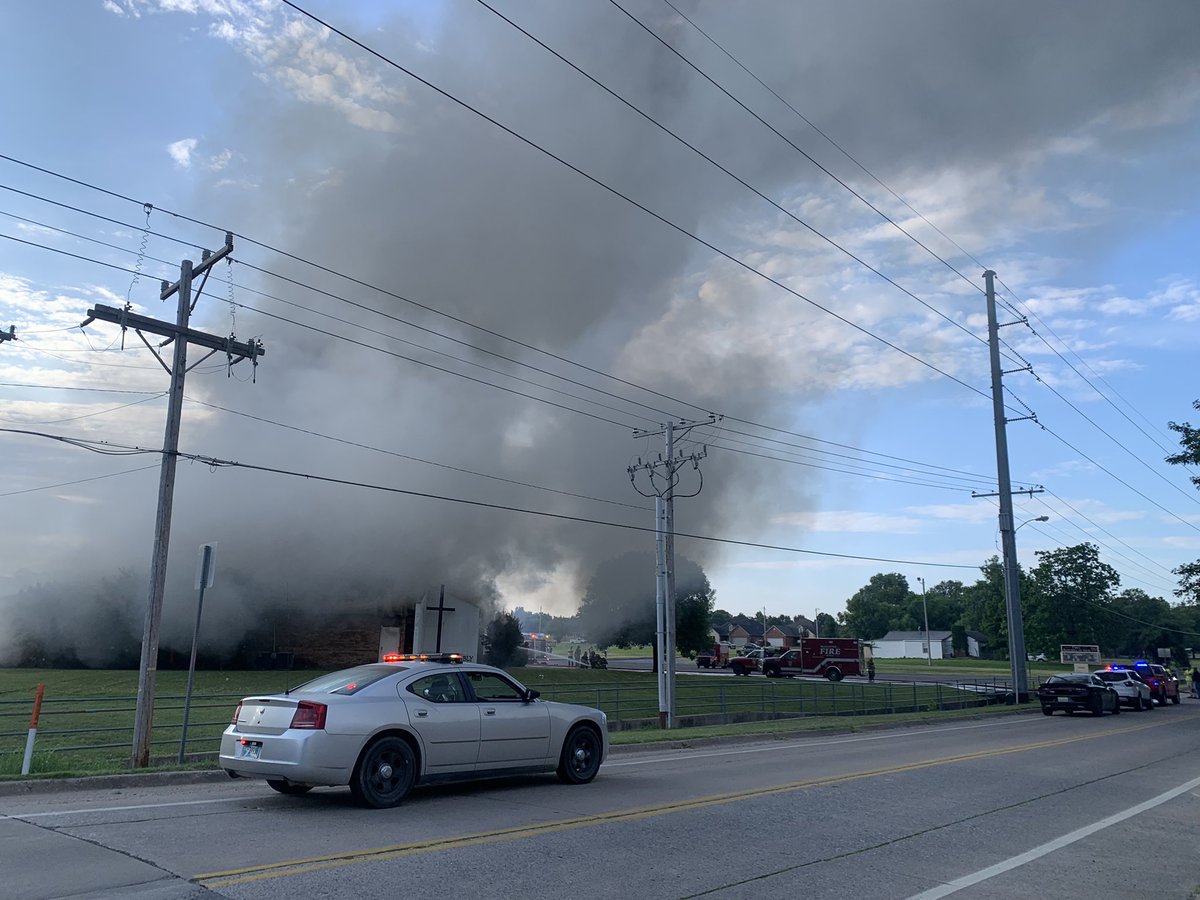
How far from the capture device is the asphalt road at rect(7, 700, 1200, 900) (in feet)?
18.2

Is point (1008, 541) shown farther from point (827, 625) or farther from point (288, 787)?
point (827, 625)

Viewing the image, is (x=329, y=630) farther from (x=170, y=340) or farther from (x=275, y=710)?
(x=275, y=710)

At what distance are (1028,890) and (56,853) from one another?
6611 mm

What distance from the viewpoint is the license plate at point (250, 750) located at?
26.3 ft

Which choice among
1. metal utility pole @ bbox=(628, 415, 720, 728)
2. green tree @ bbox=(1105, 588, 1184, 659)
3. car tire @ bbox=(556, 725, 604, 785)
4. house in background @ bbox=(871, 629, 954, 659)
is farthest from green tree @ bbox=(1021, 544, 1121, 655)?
car tire @ bbox=(556, 725, 604, 785)

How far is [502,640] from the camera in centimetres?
5053

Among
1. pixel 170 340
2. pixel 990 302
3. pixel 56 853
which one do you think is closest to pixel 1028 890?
pixel 56 853

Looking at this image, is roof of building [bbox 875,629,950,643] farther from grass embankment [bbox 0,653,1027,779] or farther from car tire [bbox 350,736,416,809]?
car tire [bbox 350,736,416,809]

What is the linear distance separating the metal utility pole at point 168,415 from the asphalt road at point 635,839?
2.63m

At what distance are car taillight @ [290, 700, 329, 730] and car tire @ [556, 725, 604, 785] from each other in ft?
9.56

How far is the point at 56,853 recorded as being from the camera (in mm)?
6055

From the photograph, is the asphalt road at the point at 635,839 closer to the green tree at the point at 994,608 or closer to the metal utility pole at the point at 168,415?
the metal utility pole at the point at 168,415

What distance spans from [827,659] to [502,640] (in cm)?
1876

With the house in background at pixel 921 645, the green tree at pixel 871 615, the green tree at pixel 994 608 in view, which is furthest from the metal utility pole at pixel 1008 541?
the green tree at pixel 871 615
